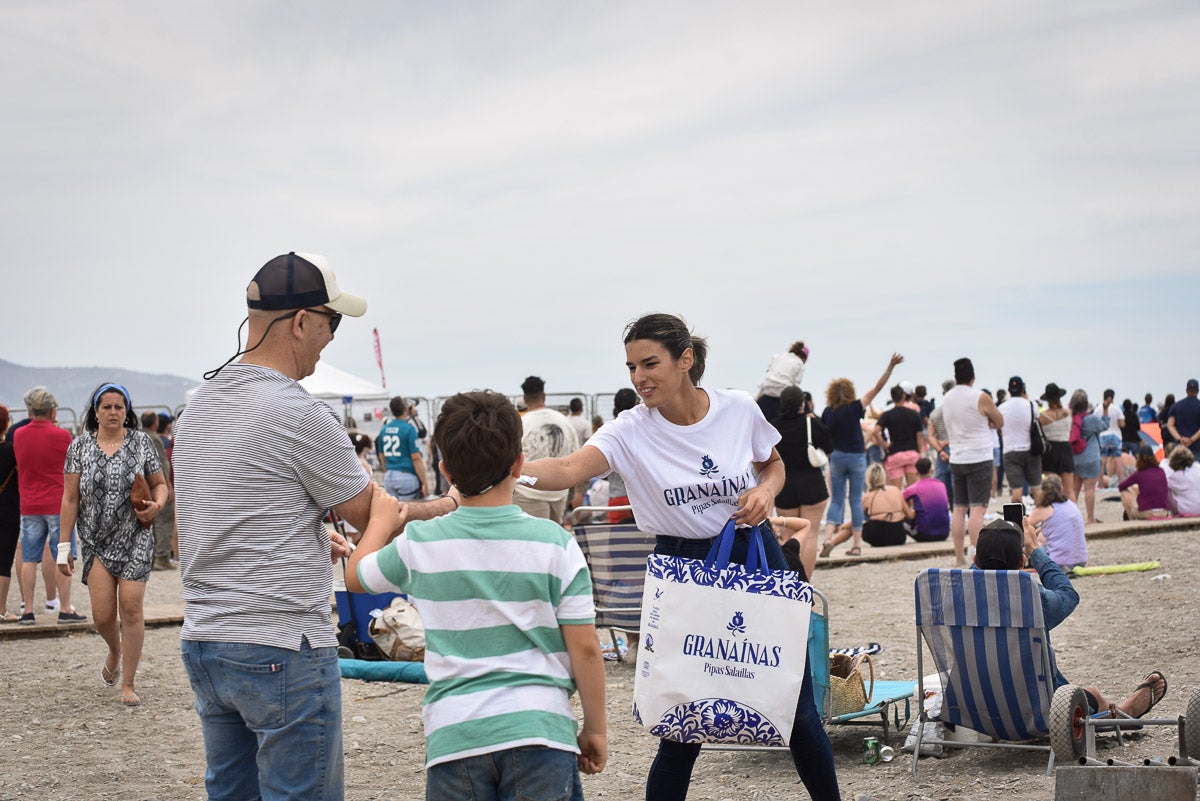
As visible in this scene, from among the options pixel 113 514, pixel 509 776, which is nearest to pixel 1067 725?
pixel 509 776

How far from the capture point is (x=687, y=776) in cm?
404

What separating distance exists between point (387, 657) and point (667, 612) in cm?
511

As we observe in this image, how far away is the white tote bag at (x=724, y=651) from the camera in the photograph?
12.7 feet

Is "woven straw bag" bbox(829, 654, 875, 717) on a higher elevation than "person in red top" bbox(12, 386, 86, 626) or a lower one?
lower

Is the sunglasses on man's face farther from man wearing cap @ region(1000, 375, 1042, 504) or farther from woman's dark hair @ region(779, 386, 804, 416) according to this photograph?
man wearing cap @ region(1000, 375, 1042, 504)

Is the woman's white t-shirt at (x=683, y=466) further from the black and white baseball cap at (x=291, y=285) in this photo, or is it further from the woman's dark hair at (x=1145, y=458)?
the woman's dark hair at (x=1145, y=458)

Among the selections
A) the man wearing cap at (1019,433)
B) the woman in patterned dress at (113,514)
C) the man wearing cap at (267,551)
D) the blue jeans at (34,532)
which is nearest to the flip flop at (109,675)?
the woman in patterned dress at (113,514)

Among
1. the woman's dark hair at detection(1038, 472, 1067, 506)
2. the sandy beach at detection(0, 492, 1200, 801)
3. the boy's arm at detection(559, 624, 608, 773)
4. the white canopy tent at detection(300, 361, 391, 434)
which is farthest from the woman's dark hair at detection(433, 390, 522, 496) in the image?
the white canopy tent at detection(300, 361, 391, 434)

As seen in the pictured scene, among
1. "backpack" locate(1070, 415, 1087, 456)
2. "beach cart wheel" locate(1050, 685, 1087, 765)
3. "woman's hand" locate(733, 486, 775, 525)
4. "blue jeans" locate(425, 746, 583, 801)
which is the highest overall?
"backpack" locate(1070, 415, 1087, 456)

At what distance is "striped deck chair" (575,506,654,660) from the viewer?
310 inches

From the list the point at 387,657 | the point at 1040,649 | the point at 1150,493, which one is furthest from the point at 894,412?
the point at 1040,649

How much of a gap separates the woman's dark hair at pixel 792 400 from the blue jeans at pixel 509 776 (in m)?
8.07

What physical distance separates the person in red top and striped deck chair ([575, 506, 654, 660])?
498 cm

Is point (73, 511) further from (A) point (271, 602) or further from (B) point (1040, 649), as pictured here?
(B) point (1040, 649)
